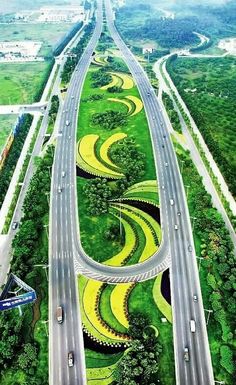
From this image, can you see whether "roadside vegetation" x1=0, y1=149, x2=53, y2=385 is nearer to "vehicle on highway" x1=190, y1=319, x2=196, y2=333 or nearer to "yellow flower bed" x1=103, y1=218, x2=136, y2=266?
"yellow flower bed" x1=103, y1=218, x2=136, y2=266

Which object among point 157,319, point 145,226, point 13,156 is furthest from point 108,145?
point 157,319

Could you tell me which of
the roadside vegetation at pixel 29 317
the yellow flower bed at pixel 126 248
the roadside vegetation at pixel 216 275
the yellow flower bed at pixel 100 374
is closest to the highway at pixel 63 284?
the yellow flower bed at pixel 100 374

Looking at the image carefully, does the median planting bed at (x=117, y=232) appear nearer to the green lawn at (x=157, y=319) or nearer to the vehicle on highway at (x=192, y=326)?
the green lawn at (x=157, y=319)

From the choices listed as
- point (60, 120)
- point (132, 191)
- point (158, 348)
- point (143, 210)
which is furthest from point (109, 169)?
point (158, 348)

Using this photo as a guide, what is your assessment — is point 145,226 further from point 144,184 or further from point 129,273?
point 144,184

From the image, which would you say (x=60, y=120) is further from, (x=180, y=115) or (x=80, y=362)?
(x=80, y=362)

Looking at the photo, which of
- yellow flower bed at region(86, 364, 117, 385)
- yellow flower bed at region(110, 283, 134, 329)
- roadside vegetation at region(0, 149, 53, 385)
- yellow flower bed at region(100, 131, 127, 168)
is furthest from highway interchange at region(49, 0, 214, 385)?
yellow flower bed at region(100, 131, 127, 168)
